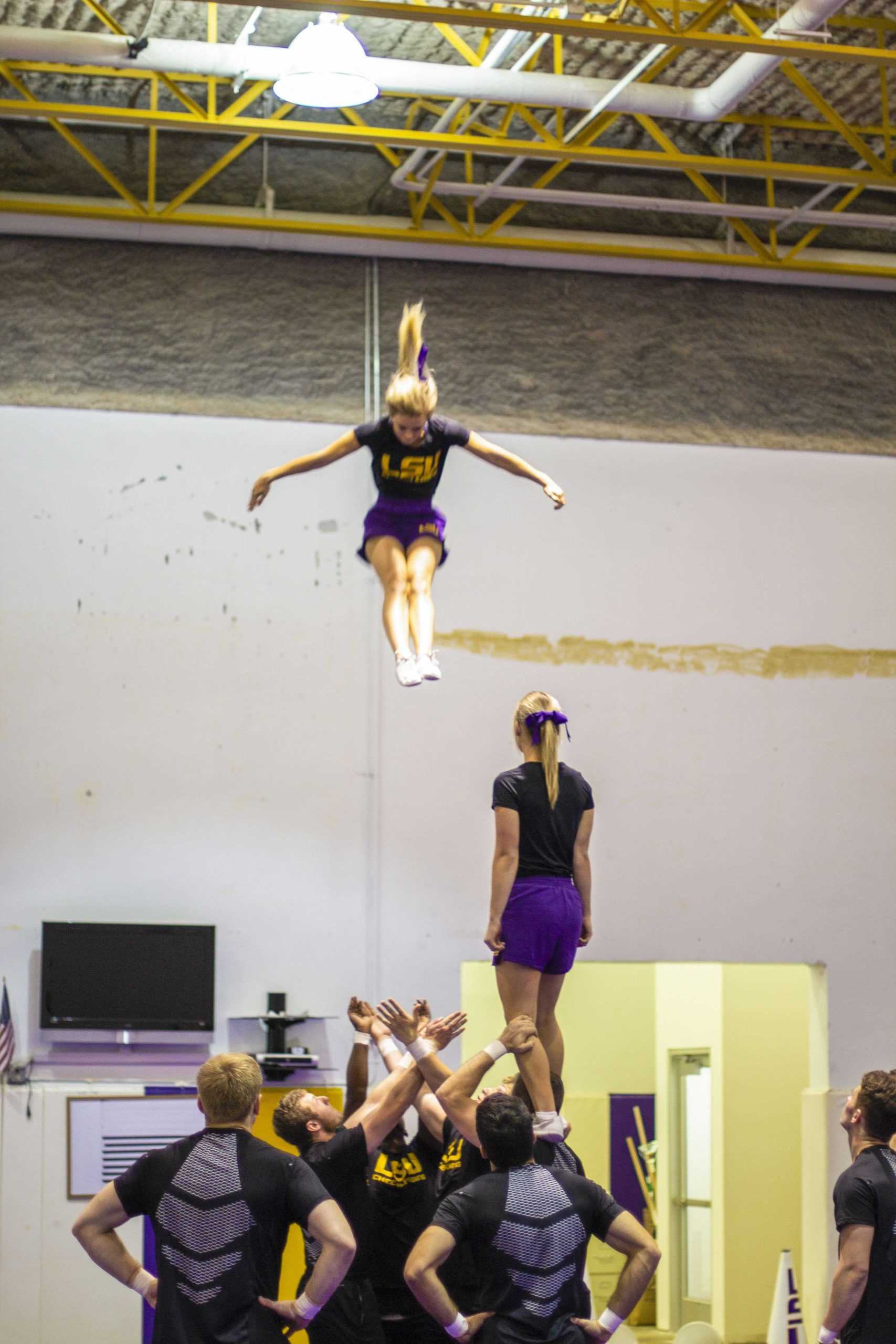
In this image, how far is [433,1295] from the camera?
13.8 feet

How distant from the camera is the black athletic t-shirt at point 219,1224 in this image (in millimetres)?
3867

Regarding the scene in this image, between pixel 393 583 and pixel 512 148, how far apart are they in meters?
3.50

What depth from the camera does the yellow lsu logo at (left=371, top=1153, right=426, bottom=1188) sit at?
5542 millimetres

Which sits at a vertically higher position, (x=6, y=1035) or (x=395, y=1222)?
(x=6, y=1035)

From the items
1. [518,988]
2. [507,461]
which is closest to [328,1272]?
[518,988]

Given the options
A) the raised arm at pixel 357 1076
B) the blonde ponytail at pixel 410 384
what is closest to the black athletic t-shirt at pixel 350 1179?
the raised arm at pixel 357 1076

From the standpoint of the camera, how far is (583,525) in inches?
388

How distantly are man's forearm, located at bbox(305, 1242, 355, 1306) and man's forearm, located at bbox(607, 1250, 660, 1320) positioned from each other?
765 mm

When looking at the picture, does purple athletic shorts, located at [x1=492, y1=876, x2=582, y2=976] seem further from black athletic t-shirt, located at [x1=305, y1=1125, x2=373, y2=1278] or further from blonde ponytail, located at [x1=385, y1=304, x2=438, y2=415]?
blonde ponytail, located at [x1=385, y1=304, x2=438, y2=415]

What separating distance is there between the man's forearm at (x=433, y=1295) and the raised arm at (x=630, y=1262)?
0.34m

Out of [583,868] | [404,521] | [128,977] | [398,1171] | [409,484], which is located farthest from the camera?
[128,977]

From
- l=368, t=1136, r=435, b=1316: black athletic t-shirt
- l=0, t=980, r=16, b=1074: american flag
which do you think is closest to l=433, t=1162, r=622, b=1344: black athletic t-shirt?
l=368, t=1136, r=435, b=1316: black athletic t-shirt

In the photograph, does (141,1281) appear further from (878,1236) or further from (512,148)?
(512,148)

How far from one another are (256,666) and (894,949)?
4352 mm
